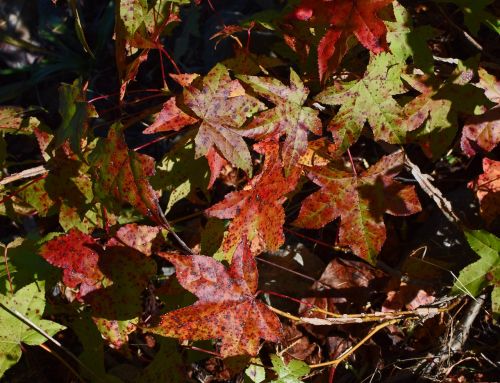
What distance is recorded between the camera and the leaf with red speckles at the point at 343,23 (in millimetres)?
1229

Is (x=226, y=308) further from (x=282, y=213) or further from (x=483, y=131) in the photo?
(x=483, y=131)

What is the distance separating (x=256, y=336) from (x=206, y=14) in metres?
1.72

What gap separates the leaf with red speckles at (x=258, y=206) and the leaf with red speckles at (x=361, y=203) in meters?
0.07

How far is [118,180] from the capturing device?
4.23 feet

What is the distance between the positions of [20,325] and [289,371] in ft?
2.74

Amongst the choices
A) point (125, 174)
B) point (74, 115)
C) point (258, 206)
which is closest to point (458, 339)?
point (258, 206)

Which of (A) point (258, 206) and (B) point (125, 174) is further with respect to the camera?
(A) point (258, 206)

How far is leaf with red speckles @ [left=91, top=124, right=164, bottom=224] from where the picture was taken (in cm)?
121

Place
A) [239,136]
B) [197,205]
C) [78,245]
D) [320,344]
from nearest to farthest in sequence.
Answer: [239,136] → [78,245] → [320,344] → [197,205]

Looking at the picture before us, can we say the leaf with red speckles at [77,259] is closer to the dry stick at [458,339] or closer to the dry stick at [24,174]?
the dry stick at [24,174]

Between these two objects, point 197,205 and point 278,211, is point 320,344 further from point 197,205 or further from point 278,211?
point 197,205

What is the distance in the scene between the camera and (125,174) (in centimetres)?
127

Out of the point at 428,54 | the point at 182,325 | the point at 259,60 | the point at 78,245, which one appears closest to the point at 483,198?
the point at 428,54

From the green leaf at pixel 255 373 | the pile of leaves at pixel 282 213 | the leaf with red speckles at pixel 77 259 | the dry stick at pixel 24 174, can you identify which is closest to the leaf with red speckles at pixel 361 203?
the pile of leaves at pixel 282 213
